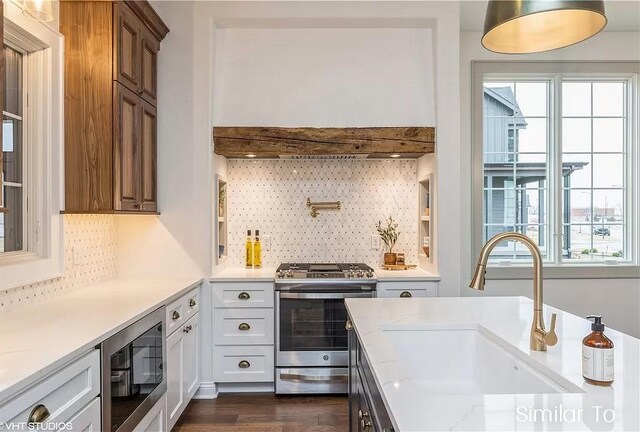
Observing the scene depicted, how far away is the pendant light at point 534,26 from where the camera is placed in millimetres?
1453

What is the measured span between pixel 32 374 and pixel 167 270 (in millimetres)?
2101

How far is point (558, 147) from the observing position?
4.02m

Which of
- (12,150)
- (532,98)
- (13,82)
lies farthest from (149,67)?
(532,98)

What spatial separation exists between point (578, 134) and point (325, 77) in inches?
97.1

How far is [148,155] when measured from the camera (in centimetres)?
315

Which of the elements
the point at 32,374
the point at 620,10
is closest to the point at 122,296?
the point at 32,374

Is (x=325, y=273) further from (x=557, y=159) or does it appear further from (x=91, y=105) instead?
(x=557, y=159)

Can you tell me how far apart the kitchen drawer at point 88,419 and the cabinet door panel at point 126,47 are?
5.98 feet

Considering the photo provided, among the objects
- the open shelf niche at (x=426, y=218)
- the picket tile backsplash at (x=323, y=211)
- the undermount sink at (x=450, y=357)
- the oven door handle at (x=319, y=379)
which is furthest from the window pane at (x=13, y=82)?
the open shelf niche at (x=426, y=218)

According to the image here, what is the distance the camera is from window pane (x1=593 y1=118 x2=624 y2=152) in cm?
407

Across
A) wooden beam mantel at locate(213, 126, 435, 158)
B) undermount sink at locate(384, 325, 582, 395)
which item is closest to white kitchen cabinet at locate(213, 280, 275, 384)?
wooden beam mantel at locate(213, 126, 435, 158)

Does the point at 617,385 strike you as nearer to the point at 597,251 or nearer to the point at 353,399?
the point at 353,399

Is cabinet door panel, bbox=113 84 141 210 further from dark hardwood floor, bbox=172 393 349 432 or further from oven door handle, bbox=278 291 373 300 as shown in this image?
dark hardwood floor, bbox=172 393 349 432

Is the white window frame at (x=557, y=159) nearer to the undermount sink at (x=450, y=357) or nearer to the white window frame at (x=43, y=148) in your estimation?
the undermount sink at (x=450, y=357)
